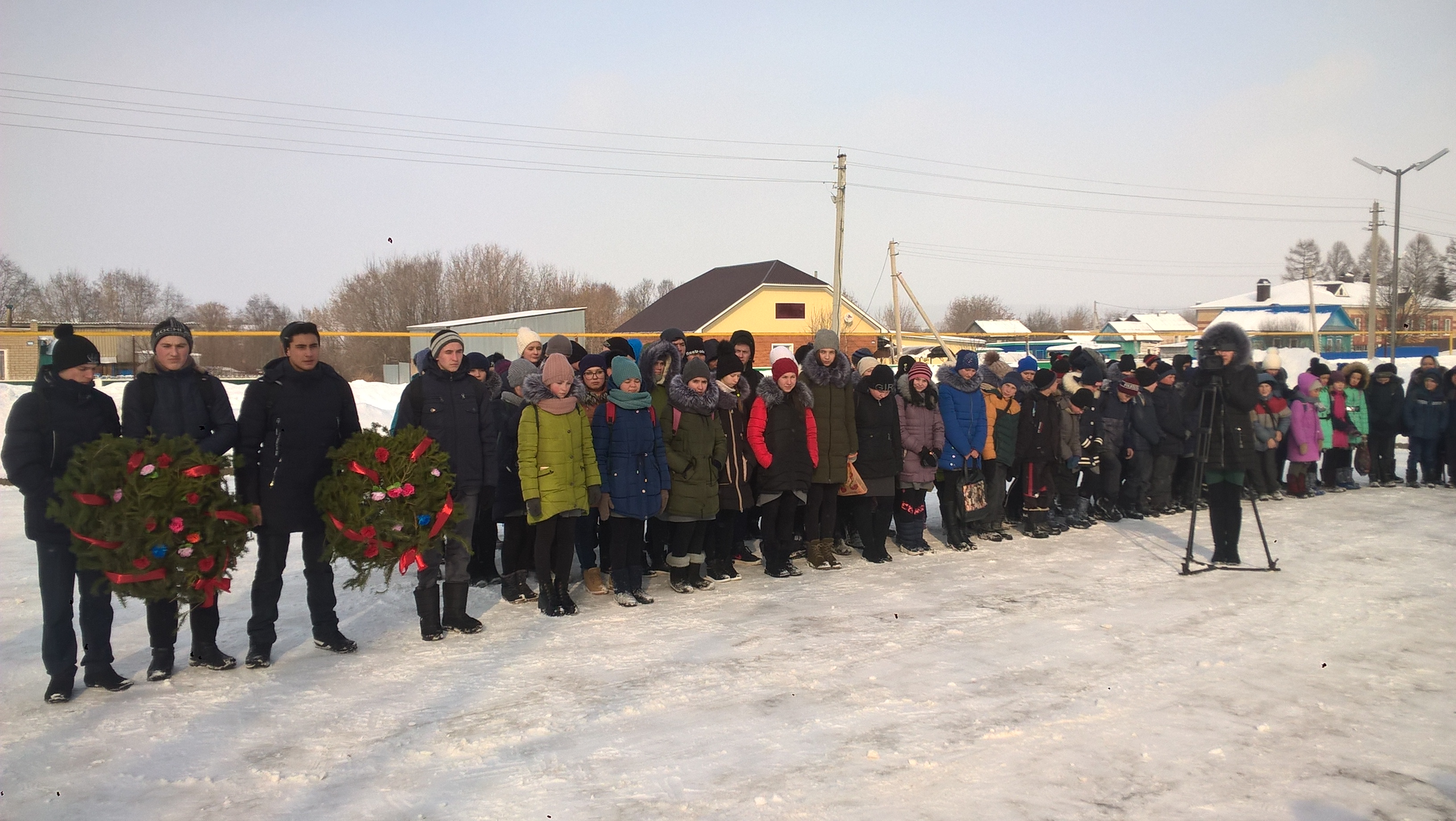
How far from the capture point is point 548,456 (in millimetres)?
6598

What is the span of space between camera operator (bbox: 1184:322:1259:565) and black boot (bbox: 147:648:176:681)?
8.01 metres

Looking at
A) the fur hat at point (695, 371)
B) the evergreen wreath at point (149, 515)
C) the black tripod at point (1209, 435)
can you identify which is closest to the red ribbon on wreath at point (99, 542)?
the evergreen wreath at point (149, 515)

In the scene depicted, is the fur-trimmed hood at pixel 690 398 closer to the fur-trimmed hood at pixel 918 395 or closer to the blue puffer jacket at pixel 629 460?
the blue puffer jacket at pixel 629 460

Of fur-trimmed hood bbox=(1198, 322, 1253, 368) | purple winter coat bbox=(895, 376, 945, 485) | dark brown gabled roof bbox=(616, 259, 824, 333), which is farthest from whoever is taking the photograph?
dark brown gabled roof bbox=(616, 259, 824, 333)

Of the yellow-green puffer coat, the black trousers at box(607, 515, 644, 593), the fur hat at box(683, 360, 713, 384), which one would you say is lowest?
→ the black trousers at box(607, 515, 644, 593)

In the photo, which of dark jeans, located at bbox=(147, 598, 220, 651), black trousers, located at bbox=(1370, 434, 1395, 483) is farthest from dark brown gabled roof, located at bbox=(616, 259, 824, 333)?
dark jeans, located at bbox=(147, 598, 220, 651)

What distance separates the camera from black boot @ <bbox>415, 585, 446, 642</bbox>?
623 cm

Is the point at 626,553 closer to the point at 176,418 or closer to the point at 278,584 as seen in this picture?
the point at 278,584

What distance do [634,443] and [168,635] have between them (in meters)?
3.23

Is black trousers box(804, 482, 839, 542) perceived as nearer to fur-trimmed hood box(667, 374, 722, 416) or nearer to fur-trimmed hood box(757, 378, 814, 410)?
fur-trimmed hood box(757, 378, 814, 410)

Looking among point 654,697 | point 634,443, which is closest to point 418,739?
point 654,697

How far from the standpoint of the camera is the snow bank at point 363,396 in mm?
15485

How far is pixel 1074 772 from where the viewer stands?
13.4 ft

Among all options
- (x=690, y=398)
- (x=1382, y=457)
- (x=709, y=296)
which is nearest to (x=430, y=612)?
(x=690, y=398)
